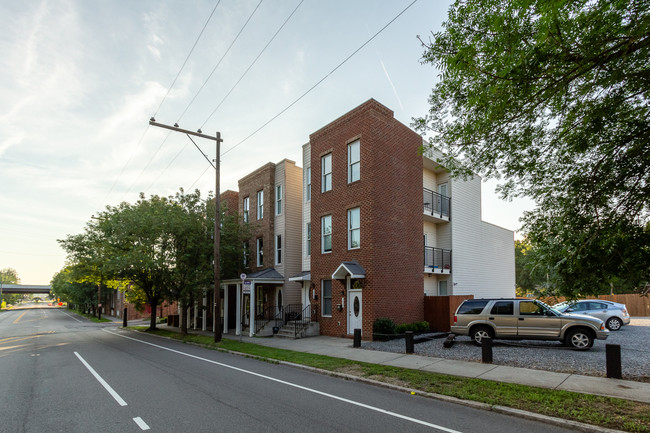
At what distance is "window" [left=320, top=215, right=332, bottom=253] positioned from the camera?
64.4 feet

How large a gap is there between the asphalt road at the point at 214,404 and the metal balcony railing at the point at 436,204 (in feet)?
42.2

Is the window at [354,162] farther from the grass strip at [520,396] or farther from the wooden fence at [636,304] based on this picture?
the wooden fence at [636,304]

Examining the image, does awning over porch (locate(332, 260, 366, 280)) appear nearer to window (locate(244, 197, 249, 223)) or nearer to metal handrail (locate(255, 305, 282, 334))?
metal handrail (locate(255, 305, 282, 334))

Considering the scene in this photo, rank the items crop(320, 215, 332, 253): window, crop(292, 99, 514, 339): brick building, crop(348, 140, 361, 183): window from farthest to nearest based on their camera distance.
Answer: crop(320, 215, 332, 253): window
crop(348, 140, 361, 183): window
crop(292, 99, 514, 339): brick building

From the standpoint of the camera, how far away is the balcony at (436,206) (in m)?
20.9

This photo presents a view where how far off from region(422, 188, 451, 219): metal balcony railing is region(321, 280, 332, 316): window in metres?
6.67

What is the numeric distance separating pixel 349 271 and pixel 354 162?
5492 millimetres

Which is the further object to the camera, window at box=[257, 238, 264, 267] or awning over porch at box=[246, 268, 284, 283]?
window at box=[257, 238, 264, 267]

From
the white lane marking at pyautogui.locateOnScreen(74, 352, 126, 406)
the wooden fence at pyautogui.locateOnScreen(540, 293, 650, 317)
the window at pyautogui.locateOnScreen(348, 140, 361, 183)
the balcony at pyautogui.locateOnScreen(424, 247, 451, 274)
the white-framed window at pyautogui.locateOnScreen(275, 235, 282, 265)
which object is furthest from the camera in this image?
the wooden fence at pyautogui.locateOnScreen(540, 293, 650, 317)

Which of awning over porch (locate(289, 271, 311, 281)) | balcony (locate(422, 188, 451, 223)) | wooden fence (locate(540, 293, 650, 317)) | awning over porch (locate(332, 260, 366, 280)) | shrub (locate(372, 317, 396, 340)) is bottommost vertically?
wooden fence (locate(540, 293, 650, 317))

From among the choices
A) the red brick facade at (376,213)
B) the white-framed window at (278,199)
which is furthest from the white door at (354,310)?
the white-framed window at (278,199)

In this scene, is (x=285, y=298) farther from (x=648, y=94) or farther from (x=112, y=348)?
(x=648, y=94)

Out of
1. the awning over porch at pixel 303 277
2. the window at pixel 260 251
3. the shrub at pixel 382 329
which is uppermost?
the window at pixel 260 251

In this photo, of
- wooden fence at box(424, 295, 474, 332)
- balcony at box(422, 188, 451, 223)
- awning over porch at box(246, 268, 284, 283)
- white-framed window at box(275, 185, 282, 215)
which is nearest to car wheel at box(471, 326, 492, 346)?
wooden fence at box(424, 295, 474, 332)
